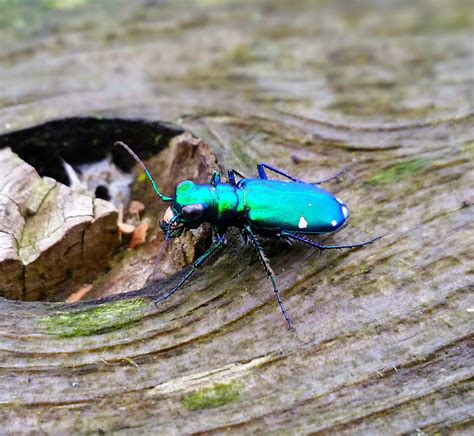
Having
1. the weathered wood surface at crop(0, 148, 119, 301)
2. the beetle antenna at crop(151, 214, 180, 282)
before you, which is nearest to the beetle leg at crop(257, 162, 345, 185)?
the beetle antenna at crop(151, 214, 180, 282)

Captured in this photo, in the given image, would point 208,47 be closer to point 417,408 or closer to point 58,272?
point 58,272

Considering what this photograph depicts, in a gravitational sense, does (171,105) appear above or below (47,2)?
below

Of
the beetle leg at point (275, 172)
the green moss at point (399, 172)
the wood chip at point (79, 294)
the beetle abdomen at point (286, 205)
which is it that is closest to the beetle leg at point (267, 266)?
the beetle abdomen at point (286, 205)

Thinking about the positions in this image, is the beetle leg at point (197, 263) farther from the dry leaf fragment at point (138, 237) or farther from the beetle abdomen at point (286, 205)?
the dry leaf fragment at point (138, 237)

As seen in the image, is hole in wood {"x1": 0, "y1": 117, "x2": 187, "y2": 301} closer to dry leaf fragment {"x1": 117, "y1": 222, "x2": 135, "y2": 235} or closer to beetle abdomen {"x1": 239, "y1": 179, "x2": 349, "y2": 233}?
dry leaf fragment {"x1": 117, "y1": 222, "x2": 135, "y2": 235}

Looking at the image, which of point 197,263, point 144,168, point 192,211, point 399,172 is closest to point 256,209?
point 192,211

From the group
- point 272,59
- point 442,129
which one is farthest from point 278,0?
point 442,129

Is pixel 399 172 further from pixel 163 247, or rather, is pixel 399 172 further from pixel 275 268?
pixel 163 247

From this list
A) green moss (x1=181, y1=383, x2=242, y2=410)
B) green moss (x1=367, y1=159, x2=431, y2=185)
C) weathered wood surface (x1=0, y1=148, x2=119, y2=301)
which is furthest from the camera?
green moss (x1=367, y1=159, x2=431, y2=185)
